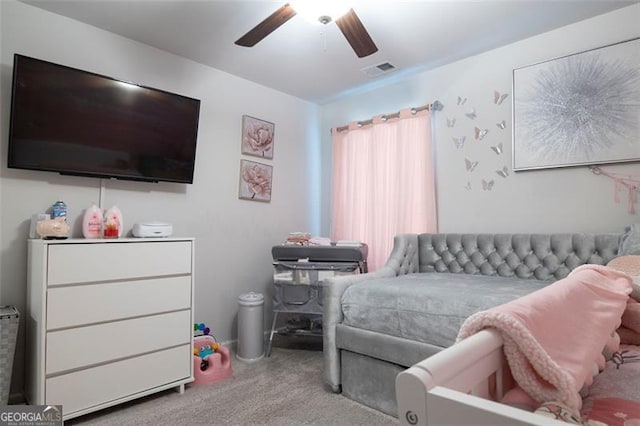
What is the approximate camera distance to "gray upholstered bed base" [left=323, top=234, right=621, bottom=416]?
185 cm

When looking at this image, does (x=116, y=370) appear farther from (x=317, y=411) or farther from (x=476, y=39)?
(x=476, y=39)

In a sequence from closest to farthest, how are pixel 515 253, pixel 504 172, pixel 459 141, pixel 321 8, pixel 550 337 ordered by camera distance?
pixel 550 337 < pixel 321 8 < pixel 515 253 < pixel 504 172 < pixel 459 141

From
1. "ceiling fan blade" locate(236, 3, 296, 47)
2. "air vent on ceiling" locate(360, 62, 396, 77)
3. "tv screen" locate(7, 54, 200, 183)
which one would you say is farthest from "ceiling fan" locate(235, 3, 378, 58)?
"air vent on ceiling" locate(360, 62, 396, 77)

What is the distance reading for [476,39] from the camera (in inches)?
102

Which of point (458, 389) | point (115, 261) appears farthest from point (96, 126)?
point (458, 389)

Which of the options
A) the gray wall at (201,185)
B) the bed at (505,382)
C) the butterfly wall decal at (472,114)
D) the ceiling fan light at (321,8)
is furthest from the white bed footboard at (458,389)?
the butterfly wall decal at (472,114)

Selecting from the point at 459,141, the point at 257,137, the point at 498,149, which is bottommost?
the point at 498,149

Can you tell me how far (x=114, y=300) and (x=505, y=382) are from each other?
2.01 metres

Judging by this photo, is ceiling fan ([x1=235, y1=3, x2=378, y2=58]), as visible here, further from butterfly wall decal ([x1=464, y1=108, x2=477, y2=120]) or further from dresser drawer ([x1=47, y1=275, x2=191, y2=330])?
dresser drawer ([x1=47, y1=275, x2=191, y2=330])

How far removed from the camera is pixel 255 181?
3.30 m

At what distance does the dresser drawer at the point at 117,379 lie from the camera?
1800 millimetres

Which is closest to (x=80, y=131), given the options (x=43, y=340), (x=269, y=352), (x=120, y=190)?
(x=120, y=190)

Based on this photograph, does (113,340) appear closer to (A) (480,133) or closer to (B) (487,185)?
(B) (487,185)

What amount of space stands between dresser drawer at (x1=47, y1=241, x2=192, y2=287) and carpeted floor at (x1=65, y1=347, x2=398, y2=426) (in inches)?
29.9
